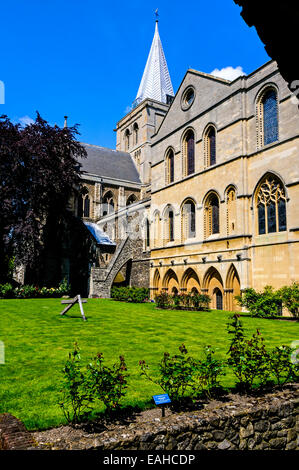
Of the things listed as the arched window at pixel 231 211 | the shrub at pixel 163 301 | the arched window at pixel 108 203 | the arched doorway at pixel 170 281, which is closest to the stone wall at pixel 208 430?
the shrub at pixel 163 301

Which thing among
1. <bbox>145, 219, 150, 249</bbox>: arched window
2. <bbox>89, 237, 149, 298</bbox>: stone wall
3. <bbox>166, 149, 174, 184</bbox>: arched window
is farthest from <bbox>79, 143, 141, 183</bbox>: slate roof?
<bbox>166, 149, 174, 184</bbox>: arched window

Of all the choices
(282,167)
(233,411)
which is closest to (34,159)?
(282,167)

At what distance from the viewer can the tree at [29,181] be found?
2347 centimetres

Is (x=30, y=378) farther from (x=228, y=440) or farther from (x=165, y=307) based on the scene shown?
(x=165, y=307)

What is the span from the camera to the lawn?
5332 mm

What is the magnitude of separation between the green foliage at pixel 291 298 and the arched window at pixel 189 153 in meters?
12.2

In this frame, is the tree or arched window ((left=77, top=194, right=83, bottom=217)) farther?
arched window ((left=77, top=194, right=83, bottom=217))

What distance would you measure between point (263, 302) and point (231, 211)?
6411mm

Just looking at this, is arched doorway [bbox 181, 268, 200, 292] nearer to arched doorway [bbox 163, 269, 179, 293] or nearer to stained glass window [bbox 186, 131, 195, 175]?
arched doorway [bbox 163, 269, 179, 293]

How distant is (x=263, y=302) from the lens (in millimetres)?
16562

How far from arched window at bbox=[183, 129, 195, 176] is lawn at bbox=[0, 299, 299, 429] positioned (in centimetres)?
1341

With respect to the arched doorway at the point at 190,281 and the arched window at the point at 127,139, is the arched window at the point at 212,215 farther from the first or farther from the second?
the arched window at the point at 127,139

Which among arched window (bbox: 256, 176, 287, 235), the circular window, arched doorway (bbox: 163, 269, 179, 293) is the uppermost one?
the circular window

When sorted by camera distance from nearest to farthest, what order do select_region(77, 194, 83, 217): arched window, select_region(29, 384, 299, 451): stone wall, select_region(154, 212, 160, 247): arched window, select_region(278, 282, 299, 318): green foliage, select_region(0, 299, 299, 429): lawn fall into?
1. select_region(29, 384, 299, 451): stone wall
2. select_region(0, 299, 299, 429): lawn
3. select_region(278, 282, 299, 318): green foliage
4. select_region(154, 212, 160, 247): arched window
5. select_region(77, 194, 83, 217): arched window
